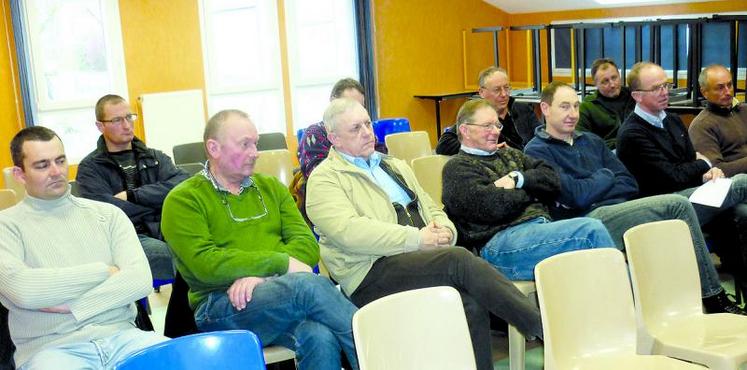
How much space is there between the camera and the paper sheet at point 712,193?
4.05 m

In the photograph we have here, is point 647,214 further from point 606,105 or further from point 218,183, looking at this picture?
point 218,183

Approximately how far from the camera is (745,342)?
9.24ft

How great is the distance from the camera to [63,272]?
2.70 meters

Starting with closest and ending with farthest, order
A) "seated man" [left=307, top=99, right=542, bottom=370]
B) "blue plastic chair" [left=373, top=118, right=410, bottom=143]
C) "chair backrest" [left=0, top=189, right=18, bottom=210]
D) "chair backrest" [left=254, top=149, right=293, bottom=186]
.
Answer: "seated man" [left=307, top=99, right=542, bottom=370]
"chair backrest" [left=0, top=189, right=18, bottom=210]
"chair backrest" [left=254, top=149, right=293, bottom=186]
"blue plastic chair" [left=373, top=118, right=410, bottom=143]

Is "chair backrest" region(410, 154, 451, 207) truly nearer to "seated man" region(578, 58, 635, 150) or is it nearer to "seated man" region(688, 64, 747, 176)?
"seated man" region(578, 58, 635, 150)

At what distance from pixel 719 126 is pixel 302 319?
2.89 meters

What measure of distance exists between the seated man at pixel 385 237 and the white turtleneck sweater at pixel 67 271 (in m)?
0.75

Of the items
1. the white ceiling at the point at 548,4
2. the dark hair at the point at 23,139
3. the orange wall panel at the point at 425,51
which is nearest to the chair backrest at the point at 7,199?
the dark hair at the point at 23,139

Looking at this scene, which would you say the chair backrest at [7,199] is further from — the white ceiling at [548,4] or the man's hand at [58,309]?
the white ceiling at [548,4]

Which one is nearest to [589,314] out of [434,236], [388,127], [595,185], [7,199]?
[434,236]

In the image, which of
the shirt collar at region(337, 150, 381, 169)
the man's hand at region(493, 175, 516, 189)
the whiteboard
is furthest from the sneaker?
the whiteboard

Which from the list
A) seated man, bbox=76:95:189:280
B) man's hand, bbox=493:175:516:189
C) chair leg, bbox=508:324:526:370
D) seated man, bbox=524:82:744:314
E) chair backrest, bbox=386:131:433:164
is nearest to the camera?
chair leg, bbox=508:324:526:370

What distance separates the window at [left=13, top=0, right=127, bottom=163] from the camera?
7.13 meters

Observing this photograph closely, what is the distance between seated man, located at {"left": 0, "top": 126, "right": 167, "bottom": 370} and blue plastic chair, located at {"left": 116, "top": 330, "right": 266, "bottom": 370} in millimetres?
610
